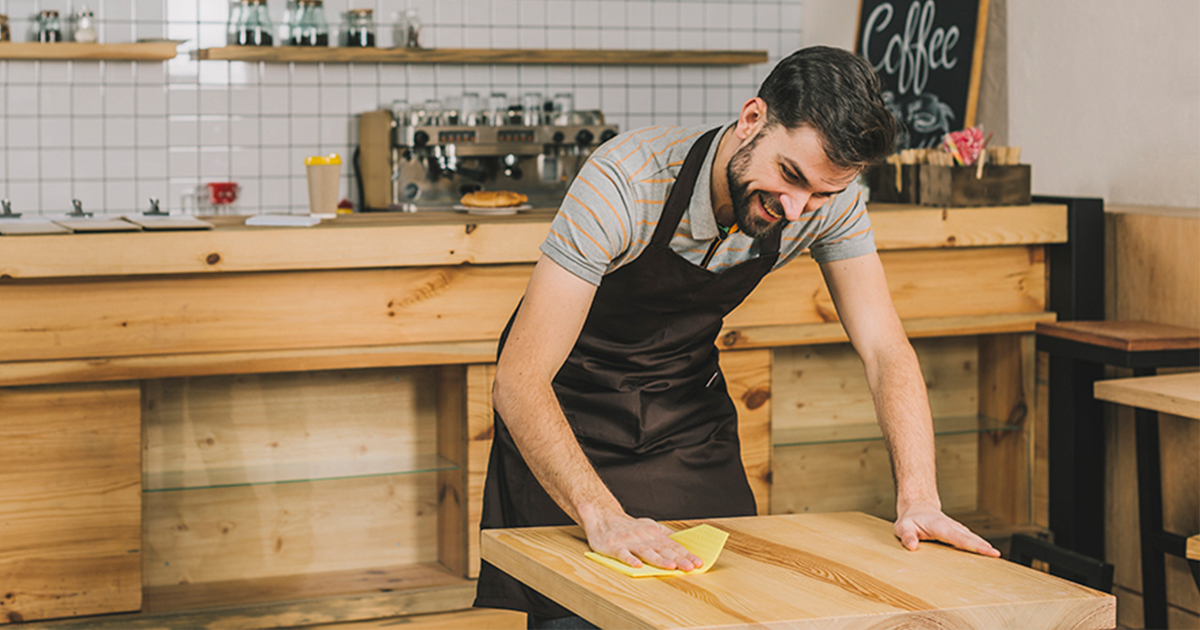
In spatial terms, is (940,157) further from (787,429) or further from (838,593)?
(838,593)

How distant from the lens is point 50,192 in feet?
14.6

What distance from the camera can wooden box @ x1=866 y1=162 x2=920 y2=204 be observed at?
3.02 meters

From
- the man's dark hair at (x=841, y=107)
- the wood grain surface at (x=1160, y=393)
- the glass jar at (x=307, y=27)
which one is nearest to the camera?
the man's dark hair at (x=841, y=107)

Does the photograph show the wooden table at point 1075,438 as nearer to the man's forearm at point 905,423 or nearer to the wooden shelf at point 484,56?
the man's forearm at point 905,423

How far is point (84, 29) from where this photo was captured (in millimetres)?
4320

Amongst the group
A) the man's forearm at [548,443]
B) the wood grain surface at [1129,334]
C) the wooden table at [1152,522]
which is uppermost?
the wood grain surface at [1129,334]

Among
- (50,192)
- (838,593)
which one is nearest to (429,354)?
(838,593)

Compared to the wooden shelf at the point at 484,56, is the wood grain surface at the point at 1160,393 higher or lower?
lower

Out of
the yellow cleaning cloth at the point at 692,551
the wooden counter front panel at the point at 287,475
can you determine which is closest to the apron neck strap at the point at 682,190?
the yellow cleaning cloth at the point at 692,551

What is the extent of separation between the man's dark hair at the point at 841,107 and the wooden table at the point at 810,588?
51 cm

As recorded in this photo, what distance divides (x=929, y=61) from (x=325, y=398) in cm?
225

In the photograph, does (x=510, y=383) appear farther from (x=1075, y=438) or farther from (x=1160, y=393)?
(x=1075, y=438)

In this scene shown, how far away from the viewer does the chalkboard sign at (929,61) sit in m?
3.50

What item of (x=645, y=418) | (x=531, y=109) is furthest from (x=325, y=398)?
(x=531, y=109)
